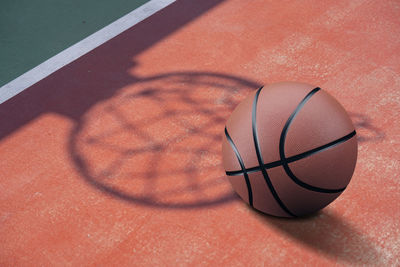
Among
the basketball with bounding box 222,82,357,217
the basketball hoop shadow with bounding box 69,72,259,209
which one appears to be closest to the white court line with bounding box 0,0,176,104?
the basketball hoop shadow with bounding box 69,72,259,209

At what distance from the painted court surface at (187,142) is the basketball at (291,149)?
0.47 metres

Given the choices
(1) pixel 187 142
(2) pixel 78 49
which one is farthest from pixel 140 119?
(2) pixel 78 49

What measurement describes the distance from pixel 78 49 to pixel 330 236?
13.9 feet

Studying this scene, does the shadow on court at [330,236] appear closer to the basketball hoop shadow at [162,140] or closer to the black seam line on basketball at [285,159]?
the black seam line on basketball at [285,159]

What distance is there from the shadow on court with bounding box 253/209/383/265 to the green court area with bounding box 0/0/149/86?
3.94 metres

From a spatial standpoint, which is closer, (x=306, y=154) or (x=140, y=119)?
(x=306, y=154)

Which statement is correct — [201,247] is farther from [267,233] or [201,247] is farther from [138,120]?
[138,120]

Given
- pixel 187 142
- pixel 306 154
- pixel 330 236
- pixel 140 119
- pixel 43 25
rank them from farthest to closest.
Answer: pixel 43 25 → pixel 140 119 → pixel 187 142 → pixel 330 236 → pixel 306 154

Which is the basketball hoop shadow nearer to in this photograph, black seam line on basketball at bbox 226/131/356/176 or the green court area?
black seam line on basketball at bbox 226/131/356/176

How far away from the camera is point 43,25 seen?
7566 mm

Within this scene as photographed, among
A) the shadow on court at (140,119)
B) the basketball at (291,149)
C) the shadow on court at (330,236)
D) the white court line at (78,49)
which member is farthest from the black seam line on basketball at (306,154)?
the white court line at (78,49)

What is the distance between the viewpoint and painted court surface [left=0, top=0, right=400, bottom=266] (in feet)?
14.8

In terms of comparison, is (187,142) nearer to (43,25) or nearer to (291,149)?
(291,149)

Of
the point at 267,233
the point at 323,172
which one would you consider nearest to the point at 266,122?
the point at 323,172
